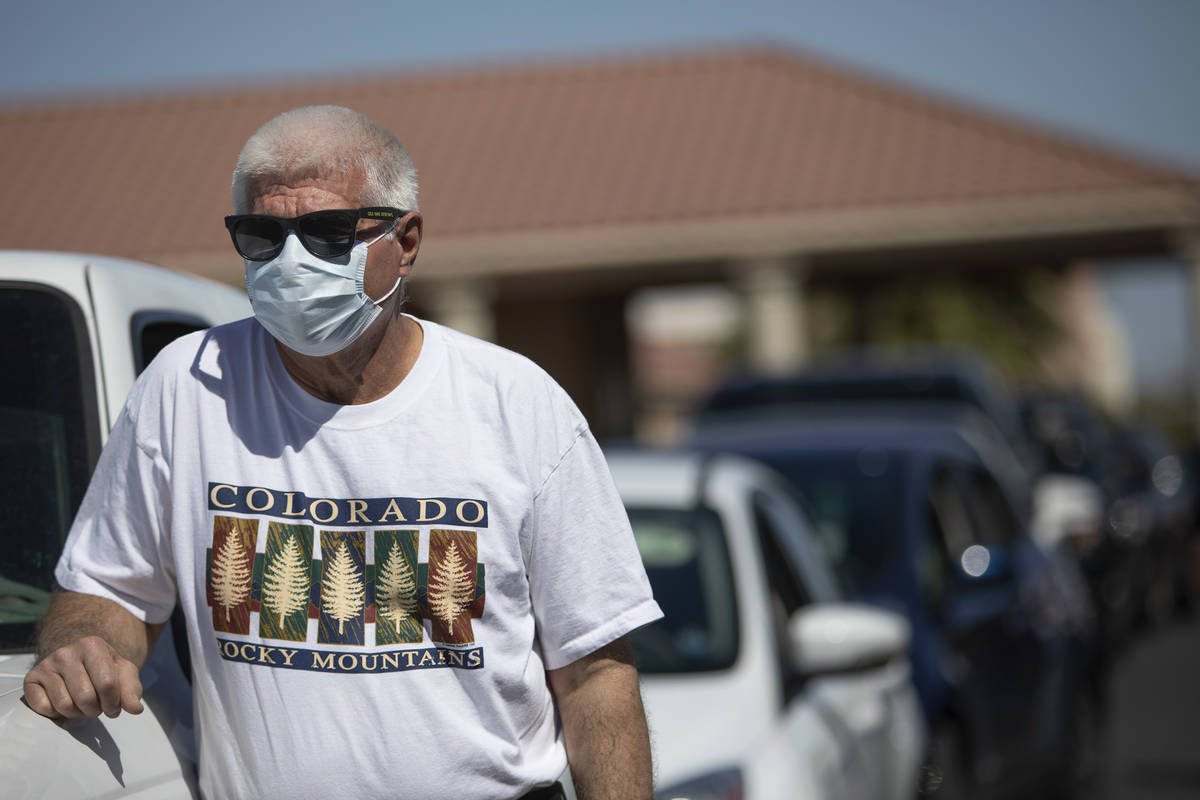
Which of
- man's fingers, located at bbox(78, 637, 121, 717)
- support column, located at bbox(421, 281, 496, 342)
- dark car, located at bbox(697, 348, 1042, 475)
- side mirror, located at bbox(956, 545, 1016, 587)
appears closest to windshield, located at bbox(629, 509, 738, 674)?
side mirror, located at bbox(956, 545, 1016, 587)

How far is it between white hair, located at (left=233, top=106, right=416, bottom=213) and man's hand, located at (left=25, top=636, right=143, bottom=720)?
0.69 metres

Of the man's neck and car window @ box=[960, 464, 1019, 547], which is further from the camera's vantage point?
car window @ box=[960, 464, 1019, 547]

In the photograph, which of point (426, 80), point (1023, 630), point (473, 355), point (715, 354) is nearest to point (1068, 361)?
point (715, 354)

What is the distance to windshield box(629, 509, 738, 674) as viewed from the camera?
14.0 ft

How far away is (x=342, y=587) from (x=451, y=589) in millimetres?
155

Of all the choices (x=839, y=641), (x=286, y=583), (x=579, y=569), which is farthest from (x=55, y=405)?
(x=839, y=641)

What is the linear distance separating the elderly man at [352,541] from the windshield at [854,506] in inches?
149

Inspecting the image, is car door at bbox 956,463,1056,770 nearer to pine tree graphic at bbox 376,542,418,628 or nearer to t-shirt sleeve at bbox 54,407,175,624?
pine tree graphic at bbox 376,542,418,628

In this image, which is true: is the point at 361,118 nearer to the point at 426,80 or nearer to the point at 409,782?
the point at 409,782

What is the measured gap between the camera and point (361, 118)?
2.28m

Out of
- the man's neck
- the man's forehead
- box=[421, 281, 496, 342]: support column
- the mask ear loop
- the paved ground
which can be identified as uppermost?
box=[421, 281, 496, 342]: support column

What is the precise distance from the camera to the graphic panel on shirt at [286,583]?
214 centimetres

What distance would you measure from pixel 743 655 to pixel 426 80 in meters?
18.1

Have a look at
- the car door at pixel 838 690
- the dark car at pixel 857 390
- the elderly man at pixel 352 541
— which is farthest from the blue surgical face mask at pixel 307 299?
the dark car at pixel 857 390
